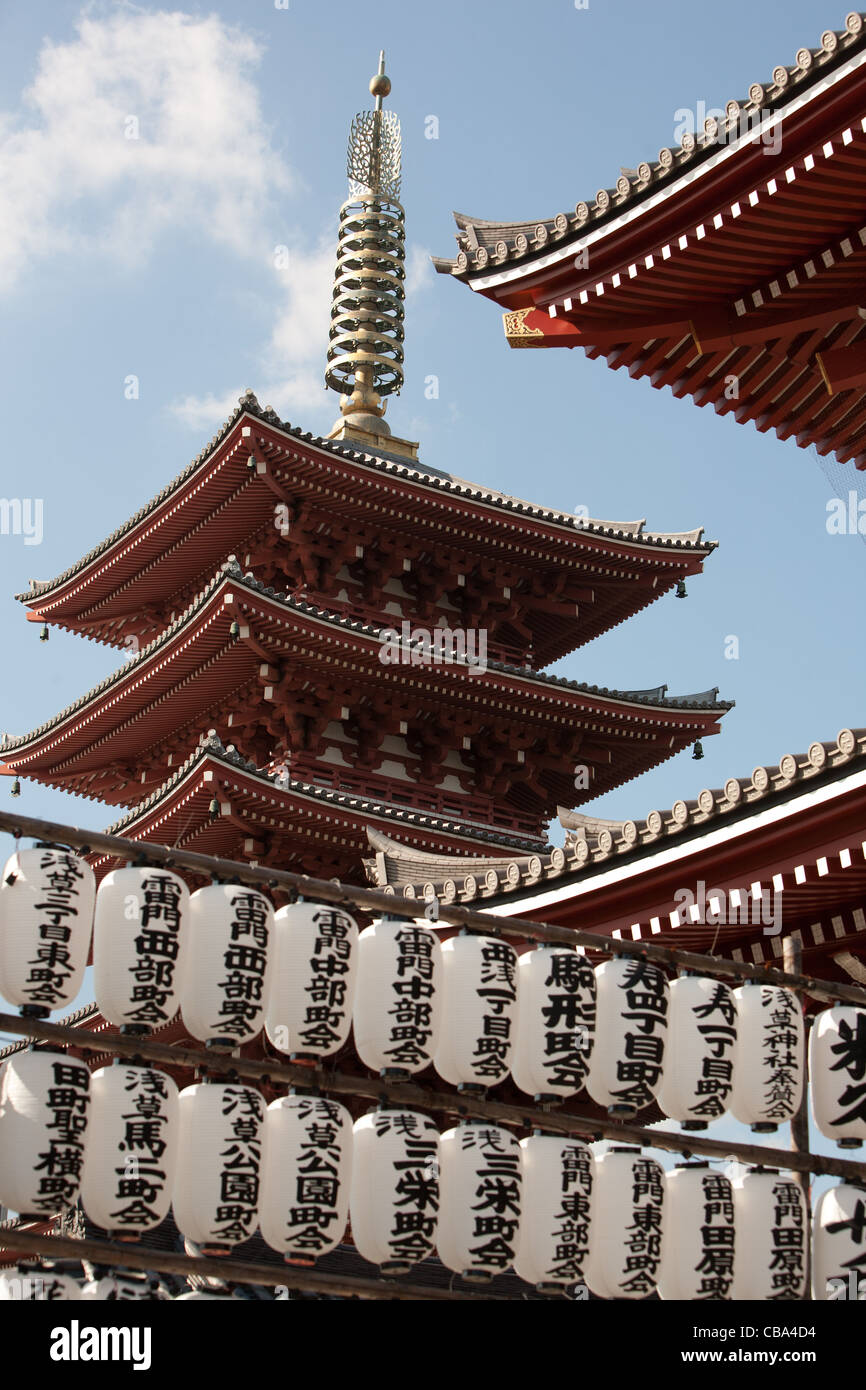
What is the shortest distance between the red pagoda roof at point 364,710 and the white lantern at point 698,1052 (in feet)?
38.7

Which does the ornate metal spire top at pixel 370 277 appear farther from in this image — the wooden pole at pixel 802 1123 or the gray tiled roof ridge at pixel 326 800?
the wooden pole at pixel 802 1123

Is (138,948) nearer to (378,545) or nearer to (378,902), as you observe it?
(378,902)

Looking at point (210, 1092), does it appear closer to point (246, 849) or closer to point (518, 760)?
point (246, 849)

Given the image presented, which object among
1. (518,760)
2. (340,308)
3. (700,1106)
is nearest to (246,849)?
(518,760)

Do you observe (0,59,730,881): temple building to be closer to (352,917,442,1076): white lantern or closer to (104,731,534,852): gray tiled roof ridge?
(104,731,534,852): gray tiled roof ridge

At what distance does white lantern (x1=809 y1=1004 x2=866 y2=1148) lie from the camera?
9609 mm

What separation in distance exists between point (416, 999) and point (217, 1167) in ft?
4.75

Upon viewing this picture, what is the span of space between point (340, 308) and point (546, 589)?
20.6 feet

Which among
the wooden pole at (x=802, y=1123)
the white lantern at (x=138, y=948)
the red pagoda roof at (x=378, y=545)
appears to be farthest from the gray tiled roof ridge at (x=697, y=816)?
the red pagoda roof at (x=378, y=545)

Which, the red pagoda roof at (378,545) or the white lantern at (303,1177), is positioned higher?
the red pagoda roof at (378,545)

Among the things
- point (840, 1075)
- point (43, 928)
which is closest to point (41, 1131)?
point (43, 928)

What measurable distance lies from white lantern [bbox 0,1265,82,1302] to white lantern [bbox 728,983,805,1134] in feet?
13.1

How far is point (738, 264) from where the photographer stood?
1162cm

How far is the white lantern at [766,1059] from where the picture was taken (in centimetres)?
961
